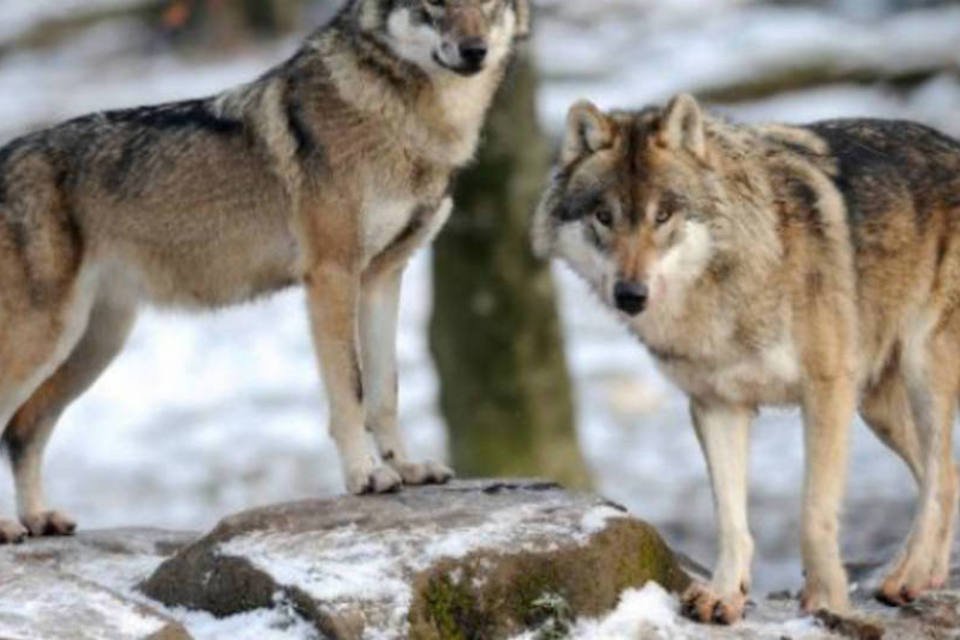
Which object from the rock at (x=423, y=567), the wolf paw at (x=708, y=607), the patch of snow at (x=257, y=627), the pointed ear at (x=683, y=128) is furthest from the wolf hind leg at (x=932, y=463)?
the patch of snow at (x=257, y=627)

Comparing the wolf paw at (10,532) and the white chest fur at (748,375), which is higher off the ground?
the white chest fur at (748,375)

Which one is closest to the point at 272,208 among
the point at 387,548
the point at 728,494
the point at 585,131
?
the point at 585,131

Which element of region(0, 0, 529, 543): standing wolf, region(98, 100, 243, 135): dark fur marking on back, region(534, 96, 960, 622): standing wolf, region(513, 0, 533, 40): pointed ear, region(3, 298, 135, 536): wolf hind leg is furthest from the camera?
region(98, 100, 243, 135): dark fur marking on back

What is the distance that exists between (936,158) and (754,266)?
1199 millimetres

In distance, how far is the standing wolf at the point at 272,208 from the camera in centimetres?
786

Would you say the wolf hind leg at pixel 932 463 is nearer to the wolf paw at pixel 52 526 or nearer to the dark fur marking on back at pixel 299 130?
the dark fur marking on back at pixel 299 130

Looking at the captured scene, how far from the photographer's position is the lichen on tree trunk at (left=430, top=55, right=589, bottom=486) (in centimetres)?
1248

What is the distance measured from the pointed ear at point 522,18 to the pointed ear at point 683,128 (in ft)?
3.78

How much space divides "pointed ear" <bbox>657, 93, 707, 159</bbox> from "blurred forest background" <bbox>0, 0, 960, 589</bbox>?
8.41 ft

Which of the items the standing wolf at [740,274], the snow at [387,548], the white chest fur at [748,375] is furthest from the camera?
the white chest fur at [748,375]

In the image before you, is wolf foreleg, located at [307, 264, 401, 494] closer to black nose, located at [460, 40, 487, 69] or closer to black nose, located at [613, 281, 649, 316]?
black nose, located at [460, 40, 487, 69]

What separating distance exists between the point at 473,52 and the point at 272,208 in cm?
104

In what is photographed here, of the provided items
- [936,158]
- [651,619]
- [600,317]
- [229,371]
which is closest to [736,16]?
[600,317]

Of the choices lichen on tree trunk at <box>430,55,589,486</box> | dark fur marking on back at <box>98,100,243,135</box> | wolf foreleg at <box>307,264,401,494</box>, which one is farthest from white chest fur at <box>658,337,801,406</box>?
lichen on tree trunk at <box>430,55,589,486</box>
